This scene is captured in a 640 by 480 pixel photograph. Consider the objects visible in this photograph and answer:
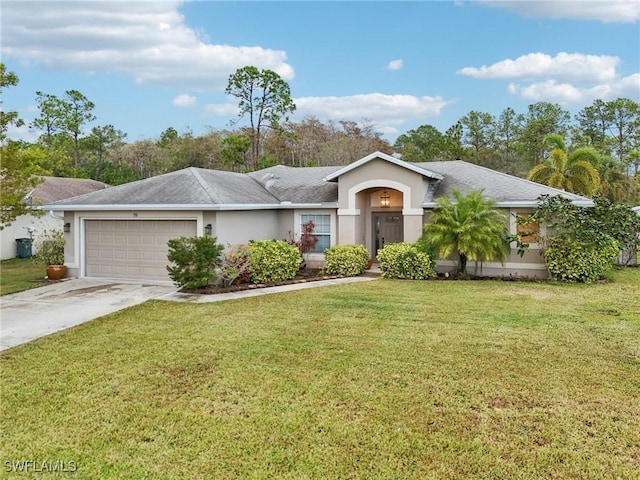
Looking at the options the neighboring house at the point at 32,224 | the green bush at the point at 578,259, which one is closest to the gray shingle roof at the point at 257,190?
the green bush at the point at 578,259

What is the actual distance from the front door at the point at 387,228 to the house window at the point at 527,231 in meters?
4.49

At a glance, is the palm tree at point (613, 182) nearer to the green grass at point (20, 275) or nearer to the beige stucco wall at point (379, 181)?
the beige stucco wall at point (379, 181)

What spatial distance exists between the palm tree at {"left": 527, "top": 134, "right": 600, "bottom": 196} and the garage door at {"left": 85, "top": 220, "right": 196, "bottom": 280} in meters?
16.5

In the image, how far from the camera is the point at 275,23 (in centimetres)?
2152

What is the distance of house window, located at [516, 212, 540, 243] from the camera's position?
1482 cm

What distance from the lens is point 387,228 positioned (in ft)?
59.5

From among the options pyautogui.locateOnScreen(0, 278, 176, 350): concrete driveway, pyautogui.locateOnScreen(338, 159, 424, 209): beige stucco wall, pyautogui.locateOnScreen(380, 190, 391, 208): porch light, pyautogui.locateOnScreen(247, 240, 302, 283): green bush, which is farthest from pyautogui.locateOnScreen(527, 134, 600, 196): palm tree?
pyautogui.locateOnScreen(0, 278, 176, 350): concrete driveway

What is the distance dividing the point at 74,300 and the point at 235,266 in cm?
444

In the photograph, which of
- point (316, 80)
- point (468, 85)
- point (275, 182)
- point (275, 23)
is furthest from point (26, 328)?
point (468, 85)

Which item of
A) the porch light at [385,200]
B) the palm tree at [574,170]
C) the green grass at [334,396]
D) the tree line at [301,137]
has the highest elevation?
the tree line at [301,137]

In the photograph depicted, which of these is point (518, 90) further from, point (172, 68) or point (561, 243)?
point (172, 68)

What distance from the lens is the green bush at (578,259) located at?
547 inches

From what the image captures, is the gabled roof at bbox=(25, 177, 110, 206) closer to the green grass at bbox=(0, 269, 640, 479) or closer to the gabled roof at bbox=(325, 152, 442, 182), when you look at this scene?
the gabled roof at bbox=(325, 152, 442, 182)

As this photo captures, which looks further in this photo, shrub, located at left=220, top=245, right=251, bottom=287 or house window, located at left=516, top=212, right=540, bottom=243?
house window, located at left=516, top=212, right=540, bottom=243
